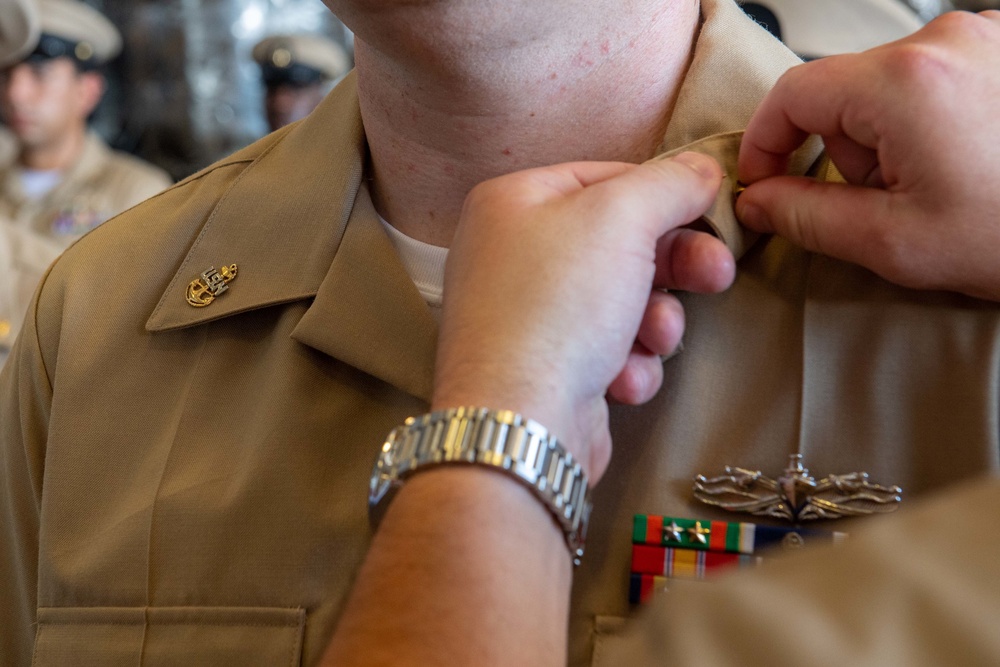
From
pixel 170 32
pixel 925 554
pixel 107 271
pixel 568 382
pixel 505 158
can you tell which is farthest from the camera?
pixel 170 32

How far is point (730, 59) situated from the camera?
828 mm

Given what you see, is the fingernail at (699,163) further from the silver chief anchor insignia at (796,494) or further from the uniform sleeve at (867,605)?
the uniform sleeve at (867,605)

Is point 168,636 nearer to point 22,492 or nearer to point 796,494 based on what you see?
point 22,492

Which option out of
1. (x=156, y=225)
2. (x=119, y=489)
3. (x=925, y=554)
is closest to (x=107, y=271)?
(x=156, y=225)

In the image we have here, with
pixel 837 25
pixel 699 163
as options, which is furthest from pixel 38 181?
pixel 699 163

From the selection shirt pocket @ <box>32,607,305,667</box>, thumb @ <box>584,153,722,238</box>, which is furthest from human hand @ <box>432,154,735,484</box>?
shirt pocket @ <box>32,607,305,667</box>

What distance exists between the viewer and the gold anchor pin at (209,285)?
3.01 ft

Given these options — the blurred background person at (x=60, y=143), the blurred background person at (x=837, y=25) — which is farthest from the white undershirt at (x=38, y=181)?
the blurred background person at (x=837, y=25)

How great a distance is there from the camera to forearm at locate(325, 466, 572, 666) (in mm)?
514

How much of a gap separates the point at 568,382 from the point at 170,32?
411 centimetres

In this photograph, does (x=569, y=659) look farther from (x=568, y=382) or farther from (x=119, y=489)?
(x=119, y=489)

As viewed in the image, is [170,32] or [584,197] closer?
[584,197]

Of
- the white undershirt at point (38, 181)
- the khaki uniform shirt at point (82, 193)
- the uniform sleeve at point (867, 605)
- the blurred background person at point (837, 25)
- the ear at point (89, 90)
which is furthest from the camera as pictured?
the ear at point (89, 90)

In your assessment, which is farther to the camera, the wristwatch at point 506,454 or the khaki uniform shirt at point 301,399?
the khaki uniform shirt at point 301,399
